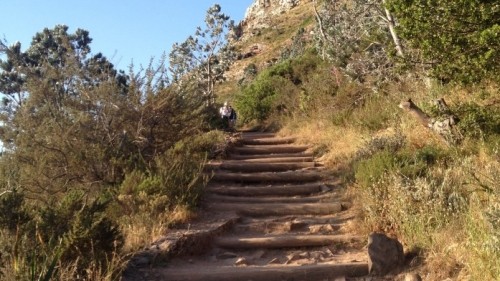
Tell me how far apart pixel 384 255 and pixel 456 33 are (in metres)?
2.83

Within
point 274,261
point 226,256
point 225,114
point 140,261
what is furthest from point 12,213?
point 225,114

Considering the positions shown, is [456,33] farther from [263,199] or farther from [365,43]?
Answer: [365,43]

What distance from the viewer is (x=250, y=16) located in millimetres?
78312

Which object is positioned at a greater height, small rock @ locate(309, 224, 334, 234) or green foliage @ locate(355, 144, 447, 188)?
green foliage @ locate(355, 144, 447, 188)

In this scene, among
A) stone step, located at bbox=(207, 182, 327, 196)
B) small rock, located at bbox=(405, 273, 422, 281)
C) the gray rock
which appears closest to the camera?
small rock, located at bbox=(405, 273, 422, 281)

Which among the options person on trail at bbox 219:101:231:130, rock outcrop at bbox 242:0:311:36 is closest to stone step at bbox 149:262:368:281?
person on trail at bbox 219:101:231:130

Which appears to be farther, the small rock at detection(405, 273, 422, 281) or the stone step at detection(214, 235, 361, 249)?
the stone step at detection(214, 235, 361, 249)

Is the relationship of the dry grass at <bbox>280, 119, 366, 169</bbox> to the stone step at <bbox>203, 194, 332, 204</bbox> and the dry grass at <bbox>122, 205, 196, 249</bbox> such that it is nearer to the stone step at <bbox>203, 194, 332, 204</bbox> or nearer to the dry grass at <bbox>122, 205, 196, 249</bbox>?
the stone step at <bbox>203, 194, 332, 204</bbox>

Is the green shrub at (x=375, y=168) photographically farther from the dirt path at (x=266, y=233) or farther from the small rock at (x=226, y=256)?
the small rock at (x=226, y=256)

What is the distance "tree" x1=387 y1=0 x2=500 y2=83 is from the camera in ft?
19.4

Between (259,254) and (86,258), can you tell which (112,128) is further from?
(86,258)

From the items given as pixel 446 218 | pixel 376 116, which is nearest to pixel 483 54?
pixel 446 218

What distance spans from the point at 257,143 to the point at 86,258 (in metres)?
9.09

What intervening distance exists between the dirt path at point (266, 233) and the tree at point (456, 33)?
2400 mm
